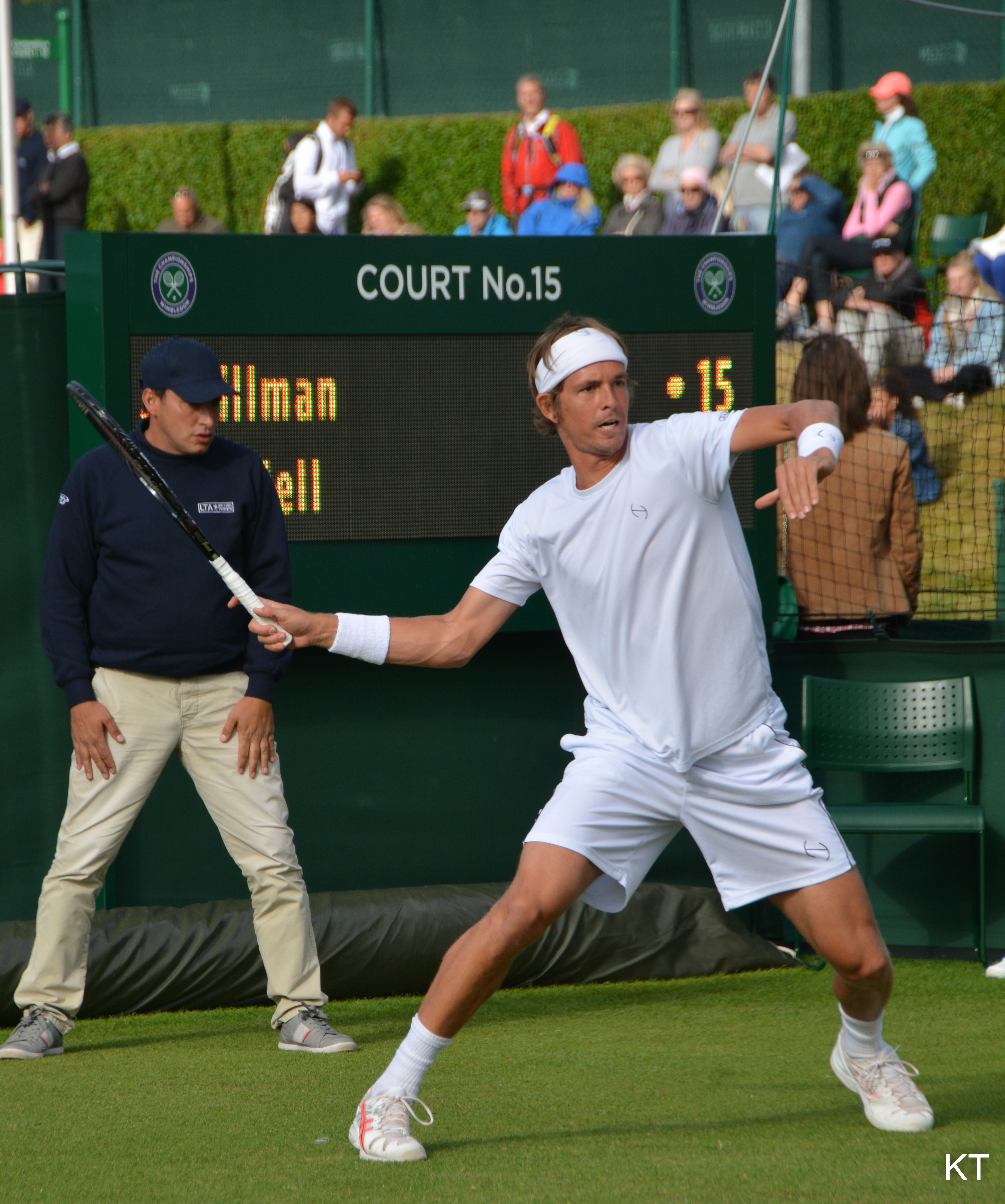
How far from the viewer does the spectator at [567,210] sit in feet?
45.5

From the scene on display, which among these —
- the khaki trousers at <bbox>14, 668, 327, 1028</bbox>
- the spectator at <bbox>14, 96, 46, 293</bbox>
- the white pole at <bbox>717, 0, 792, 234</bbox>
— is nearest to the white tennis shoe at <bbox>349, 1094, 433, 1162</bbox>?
the khaki trousers at <bbox>14, 668, 327, 1028</bbox>

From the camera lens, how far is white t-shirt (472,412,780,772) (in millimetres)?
4121

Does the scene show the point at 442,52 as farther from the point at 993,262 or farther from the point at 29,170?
the point at 993,262

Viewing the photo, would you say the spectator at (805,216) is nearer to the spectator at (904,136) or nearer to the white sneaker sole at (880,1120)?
the spectator at (904,136)

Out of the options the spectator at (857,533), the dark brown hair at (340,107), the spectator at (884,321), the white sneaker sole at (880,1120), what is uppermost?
the dark brown hair at (340,107)

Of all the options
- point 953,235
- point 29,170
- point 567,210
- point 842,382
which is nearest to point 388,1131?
point 842,382

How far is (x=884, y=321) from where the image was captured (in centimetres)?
1102

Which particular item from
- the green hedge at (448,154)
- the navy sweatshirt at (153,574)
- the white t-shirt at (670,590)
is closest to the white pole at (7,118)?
the navy sweatshirt at (153,574)

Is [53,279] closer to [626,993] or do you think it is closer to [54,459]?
[54,459]

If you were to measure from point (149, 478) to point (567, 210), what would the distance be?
10.00 meters

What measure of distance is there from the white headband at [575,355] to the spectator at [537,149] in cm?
1087

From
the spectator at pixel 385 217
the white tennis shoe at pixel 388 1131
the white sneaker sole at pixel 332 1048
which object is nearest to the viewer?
the white tennis shoe at pixel 388 1131

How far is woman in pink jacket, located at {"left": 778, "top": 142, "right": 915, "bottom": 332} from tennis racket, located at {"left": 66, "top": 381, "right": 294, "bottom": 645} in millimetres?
9068

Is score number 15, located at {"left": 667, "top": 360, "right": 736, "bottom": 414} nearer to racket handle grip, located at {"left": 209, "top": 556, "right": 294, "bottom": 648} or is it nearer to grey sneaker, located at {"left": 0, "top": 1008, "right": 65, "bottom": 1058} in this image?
racket handle grip, located at {"left": 209, "top": 556, "right": 294, "bottom": 648}
